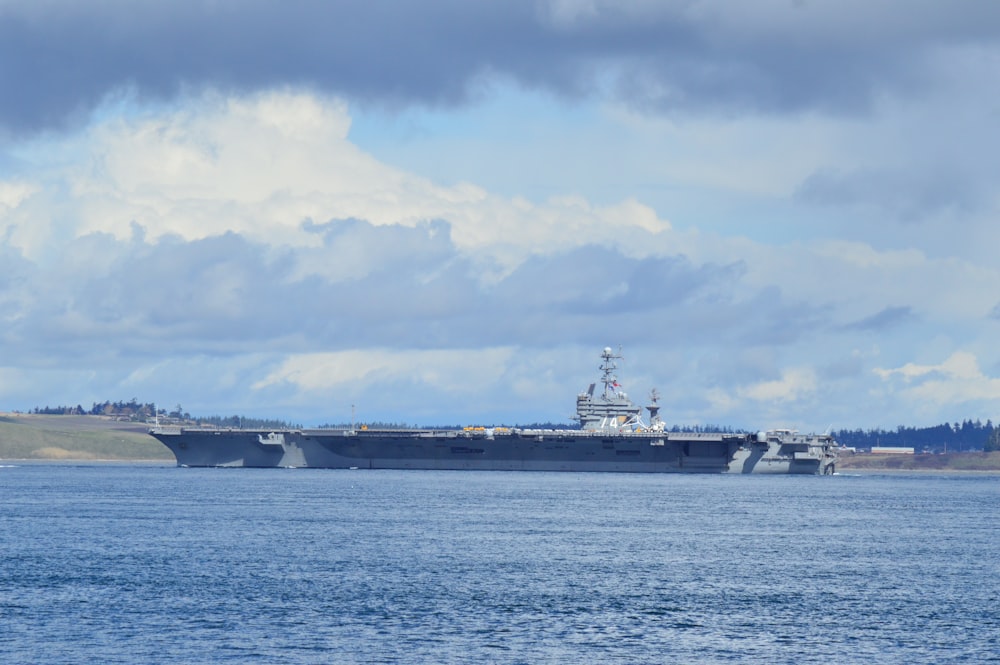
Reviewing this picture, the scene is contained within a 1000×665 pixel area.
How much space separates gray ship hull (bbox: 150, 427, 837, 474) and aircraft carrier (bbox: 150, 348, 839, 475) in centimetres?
8

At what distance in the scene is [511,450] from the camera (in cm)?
10950

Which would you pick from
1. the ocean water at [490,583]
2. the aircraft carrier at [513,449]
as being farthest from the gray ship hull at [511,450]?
the ocean water at [490,583]

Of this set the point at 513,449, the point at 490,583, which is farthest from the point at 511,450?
the point at 490,583

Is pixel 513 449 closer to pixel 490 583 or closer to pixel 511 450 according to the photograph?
pixel 511 450

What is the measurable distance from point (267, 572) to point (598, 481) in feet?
210

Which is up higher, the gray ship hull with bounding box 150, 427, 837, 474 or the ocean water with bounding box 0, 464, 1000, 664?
the gray ship hull with bounding box 150, 427, 837, 474

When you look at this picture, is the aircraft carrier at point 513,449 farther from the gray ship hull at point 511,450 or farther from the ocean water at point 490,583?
the ocean water at point 490,583

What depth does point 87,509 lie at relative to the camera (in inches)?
2721

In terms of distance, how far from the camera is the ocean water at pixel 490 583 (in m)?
29.9

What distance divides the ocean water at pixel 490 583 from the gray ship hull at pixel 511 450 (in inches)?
1342

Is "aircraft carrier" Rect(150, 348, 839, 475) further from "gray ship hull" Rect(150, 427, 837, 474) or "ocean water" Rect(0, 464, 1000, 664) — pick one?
"ocean water" Rect(0, 464, 1000, 664)

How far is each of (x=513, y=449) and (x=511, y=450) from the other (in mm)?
226

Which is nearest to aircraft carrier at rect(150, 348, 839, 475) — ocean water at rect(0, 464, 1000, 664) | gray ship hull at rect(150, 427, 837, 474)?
gray ship hull at rect(150, 427, 837, 474)

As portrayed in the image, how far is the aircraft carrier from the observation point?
355 ft
